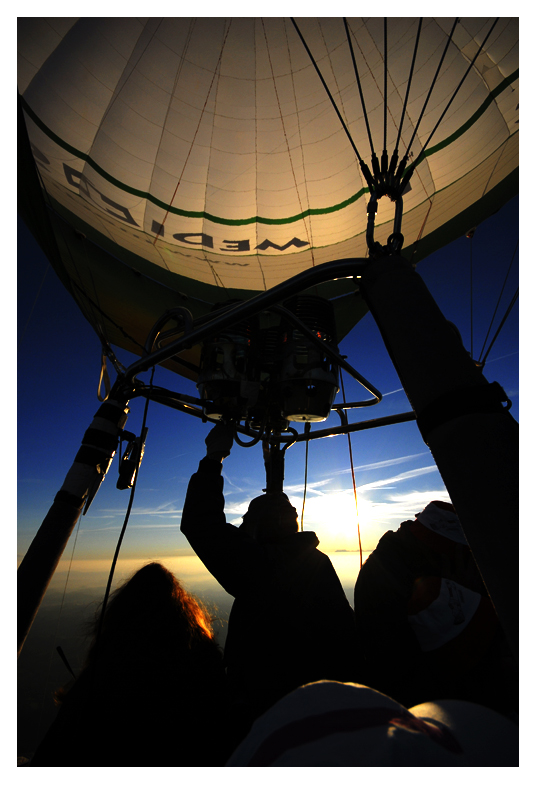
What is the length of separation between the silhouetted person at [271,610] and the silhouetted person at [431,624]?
0.10m

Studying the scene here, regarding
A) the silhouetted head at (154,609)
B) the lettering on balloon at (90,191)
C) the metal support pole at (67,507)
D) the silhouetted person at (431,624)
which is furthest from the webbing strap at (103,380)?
the lettering on balloon at (90,191)

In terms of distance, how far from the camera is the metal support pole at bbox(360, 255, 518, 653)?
0.66 m

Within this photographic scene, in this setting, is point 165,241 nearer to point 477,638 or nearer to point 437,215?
point 437,215

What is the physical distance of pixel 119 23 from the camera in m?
3.63

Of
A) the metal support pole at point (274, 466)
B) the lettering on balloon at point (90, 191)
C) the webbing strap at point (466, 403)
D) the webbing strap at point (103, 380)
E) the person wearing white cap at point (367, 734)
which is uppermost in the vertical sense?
the lettering on balloon at point (90, 191)

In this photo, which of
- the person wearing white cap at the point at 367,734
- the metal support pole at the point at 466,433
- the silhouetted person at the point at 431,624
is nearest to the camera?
the person wearing white cap at the point at 367,734

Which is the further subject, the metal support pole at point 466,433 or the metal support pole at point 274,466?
the metal support pole at point 274,466

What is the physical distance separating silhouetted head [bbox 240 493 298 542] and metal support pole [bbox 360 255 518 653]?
909 mm

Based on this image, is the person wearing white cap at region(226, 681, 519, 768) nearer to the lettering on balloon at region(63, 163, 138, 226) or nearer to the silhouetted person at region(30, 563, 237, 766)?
the silhouetted person at region(30, 563, 237, 766)

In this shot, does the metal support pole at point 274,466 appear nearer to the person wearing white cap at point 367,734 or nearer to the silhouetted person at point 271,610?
the silhouetted person at point 271,610

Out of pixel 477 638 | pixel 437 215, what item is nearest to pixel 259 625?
pixel 477 638

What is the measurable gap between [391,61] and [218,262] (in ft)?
8.67

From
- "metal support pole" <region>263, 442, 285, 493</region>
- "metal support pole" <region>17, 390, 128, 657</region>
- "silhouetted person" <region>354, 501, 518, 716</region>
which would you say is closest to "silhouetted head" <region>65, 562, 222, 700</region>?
"metal support pole" <region>17, 390, 128, 657</region>

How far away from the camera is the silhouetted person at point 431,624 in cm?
91
